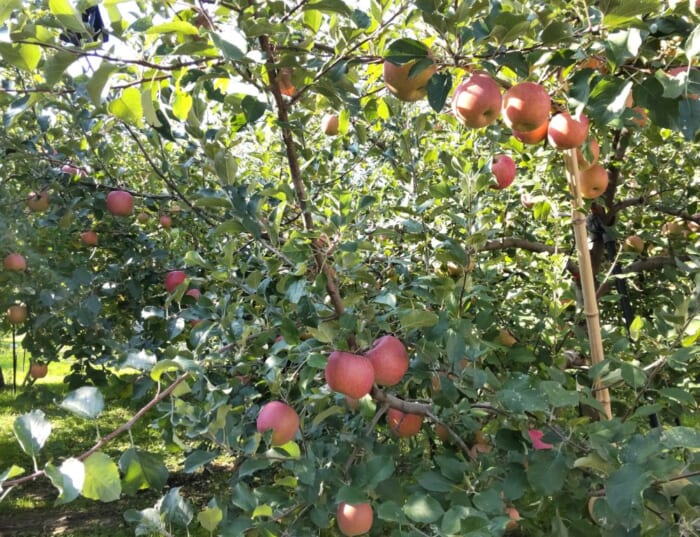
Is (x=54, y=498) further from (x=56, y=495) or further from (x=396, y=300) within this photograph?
(x=396, y=300)

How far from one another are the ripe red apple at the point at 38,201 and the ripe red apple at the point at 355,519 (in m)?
2.00

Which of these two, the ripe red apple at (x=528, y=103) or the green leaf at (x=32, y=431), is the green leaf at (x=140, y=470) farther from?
the ripe red apple at (x=528, y=103)

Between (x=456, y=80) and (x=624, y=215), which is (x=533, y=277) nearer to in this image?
(x=456, y=80)

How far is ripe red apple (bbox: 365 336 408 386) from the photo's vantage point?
4.22 feet

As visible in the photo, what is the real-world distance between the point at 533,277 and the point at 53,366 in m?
9.32

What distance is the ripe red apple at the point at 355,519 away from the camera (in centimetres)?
140

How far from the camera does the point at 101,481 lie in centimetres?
78

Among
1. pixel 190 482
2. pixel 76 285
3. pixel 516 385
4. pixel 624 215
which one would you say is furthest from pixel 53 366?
pixel 516 385

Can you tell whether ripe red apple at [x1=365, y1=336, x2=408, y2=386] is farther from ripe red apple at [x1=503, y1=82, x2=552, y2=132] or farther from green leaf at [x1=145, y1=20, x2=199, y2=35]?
green leaf at [x1=145, y1=20, x2=199, y2=35]

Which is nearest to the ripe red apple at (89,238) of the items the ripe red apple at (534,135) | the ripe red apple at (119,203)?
the ripe red apple at (119,203)

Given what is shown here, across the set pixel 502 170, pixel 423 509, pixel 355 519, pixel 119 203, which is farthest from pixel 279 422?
pixel 119 203

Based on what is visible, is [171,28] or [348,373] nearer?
[171,28]

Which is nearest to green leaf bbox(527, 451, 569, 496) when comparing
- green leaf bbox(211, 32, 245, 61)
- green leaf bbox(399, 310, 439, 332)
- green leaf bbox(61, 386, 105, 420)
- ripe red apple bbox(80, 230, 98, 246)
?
green leaf bbox(399, 310, 439, 332)

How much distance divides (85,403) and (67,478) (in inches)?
6.4
